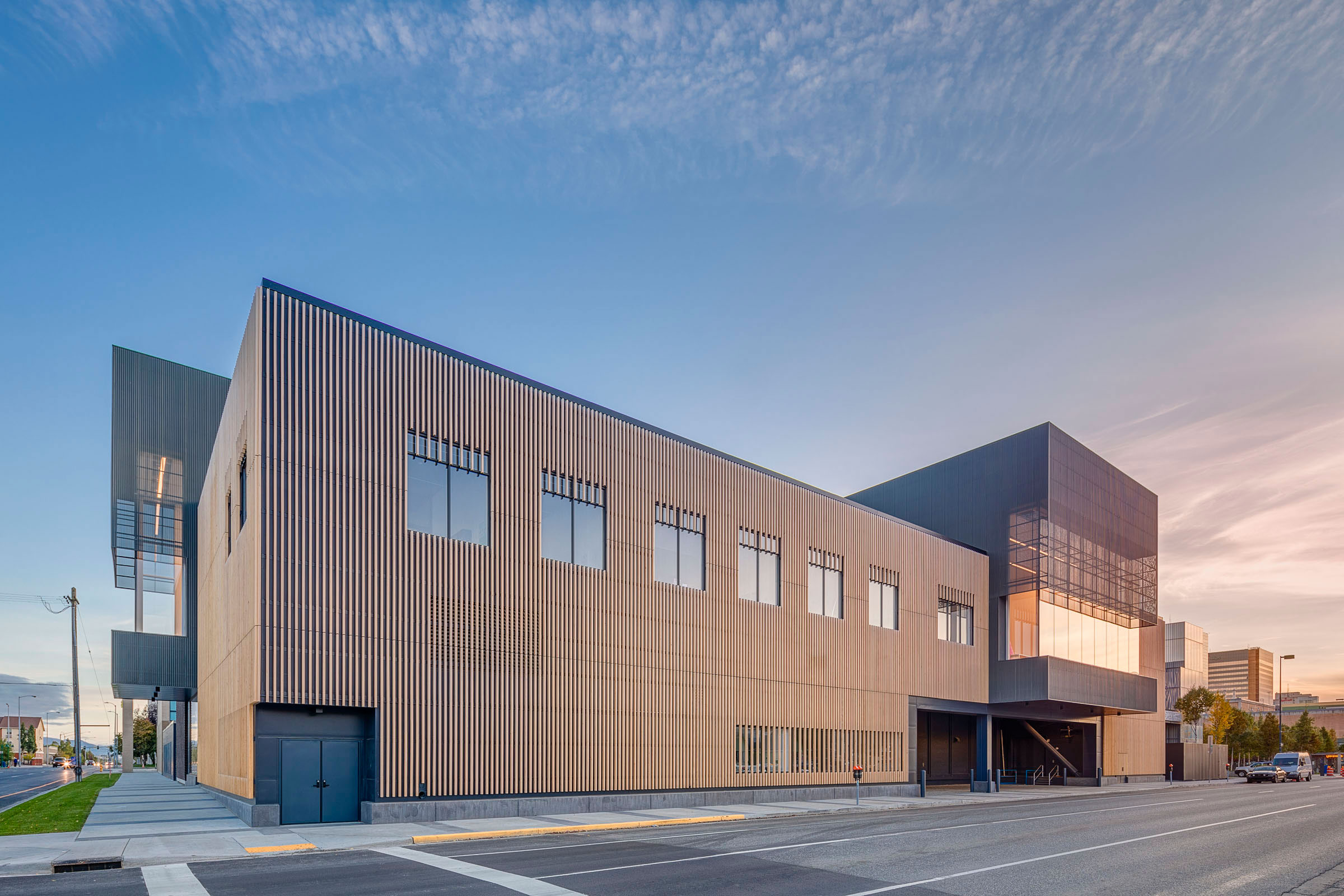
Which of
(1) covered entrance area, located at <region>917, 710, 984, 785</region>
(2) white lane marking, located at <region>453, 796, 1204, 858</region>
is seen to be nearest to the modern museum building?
(1) covered entrance area, located at <region>917, 710, 984, 785</region>

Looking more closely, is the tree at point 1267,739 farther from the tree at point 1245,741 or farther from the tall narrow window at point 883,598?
the tall narrow window at point 883,598

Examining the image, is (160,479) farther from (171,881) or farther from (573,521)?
(171,881)

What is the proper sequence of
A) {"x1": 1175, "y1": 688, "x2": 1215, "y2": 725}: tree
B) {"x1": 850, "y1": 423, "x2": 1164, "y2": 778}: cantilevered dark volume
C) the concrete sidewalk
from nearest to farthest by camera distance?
1. the concrete sidewalk
2. {"x1": 850, "y1": 423, "x2": 1164, "y2": 778}: cantilevered dark volume
3. {"x1": 1175, "y1": 688, "x2": 1215, "y2": 725}: tree

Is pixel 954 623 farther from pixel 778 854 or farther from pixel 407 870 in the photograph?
pixel 407 870

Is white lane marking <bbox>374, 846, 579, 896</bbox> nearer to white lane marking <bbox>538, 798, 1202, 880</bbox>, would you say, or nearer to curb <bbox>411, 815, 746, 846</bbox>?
white lane marking <bbox>538, 798, 1202, 880</bbox>

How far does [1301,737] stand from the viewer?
110875 millimetres

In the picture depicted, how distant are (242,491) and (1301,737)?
129 meters

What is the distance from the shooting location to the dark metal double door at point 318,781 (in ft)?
68.1

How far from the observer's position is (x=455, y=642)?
23.8m

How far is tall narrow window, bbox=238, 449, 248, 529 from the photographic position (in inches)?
A: 922

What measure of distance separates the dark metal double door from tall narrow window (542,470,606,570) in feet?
25.3

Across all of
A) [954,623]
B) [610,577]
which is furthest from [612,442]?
[954,623]

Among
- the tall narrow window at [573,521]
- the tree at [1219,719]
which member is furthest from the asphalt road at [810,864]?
the tree at [1219,719]

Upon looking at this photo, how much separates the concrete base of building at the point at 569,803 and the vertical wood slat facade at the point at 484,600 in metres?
0.35
